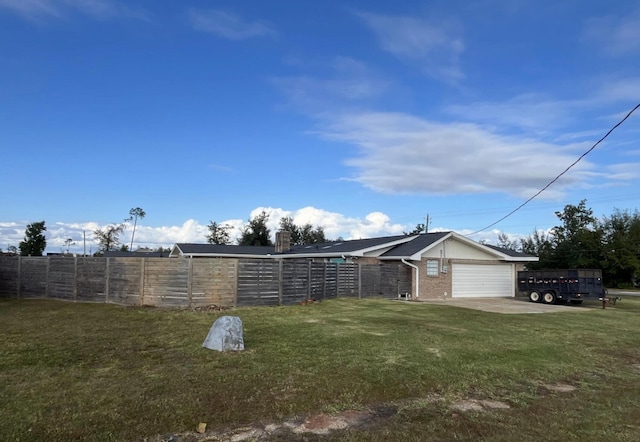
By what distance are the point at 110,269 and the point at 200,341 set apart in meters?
8.95

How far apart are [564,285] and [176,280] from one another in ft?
58.0

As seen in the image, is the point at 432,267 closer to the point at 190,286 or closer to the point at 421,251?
the point at 421,251

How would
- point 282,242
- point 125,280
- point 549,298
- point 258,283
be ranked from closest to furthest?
point 125,280
point 258,283
point 549,298
point 282,242

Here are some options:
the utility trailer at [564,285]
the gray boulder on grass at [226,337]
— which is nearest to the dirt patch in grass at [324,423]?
the gray boulder on grass at [226,337]

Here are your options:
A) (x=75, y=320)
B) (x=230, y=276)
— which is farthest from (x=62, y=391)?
(x=230, y=276)

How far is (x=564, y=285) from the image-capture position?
21.2m

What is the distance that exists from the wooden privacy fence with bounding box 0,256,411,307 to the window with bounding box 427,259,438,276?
4.80m

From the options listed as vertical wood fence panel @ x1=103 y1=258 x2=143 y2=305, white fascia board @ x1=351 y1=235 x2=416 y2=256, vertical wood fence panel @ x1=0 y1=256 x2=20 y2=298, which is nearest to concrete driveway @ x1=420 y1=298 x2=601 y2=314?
white fascia board @ x1=351 y1=235 x2=416 y2=256

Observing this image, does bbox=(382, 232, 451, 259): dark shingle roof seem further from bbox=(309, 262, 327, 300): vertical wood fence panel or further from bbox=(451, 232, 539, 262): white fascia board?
bbox=(309, 262, 327, 300): vertical wood fence panel

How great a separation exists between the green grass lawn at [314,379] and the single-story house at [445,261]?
1095 centimetres

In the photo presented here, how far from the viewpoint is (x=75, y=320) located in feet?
38.1

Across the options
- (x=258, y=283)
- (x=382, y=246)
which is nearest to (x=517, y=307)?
(x=382, y=246)

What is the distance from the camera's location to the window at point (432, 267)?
2292 cm

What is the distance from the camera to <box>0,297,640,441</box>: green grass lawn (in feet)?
14.9
